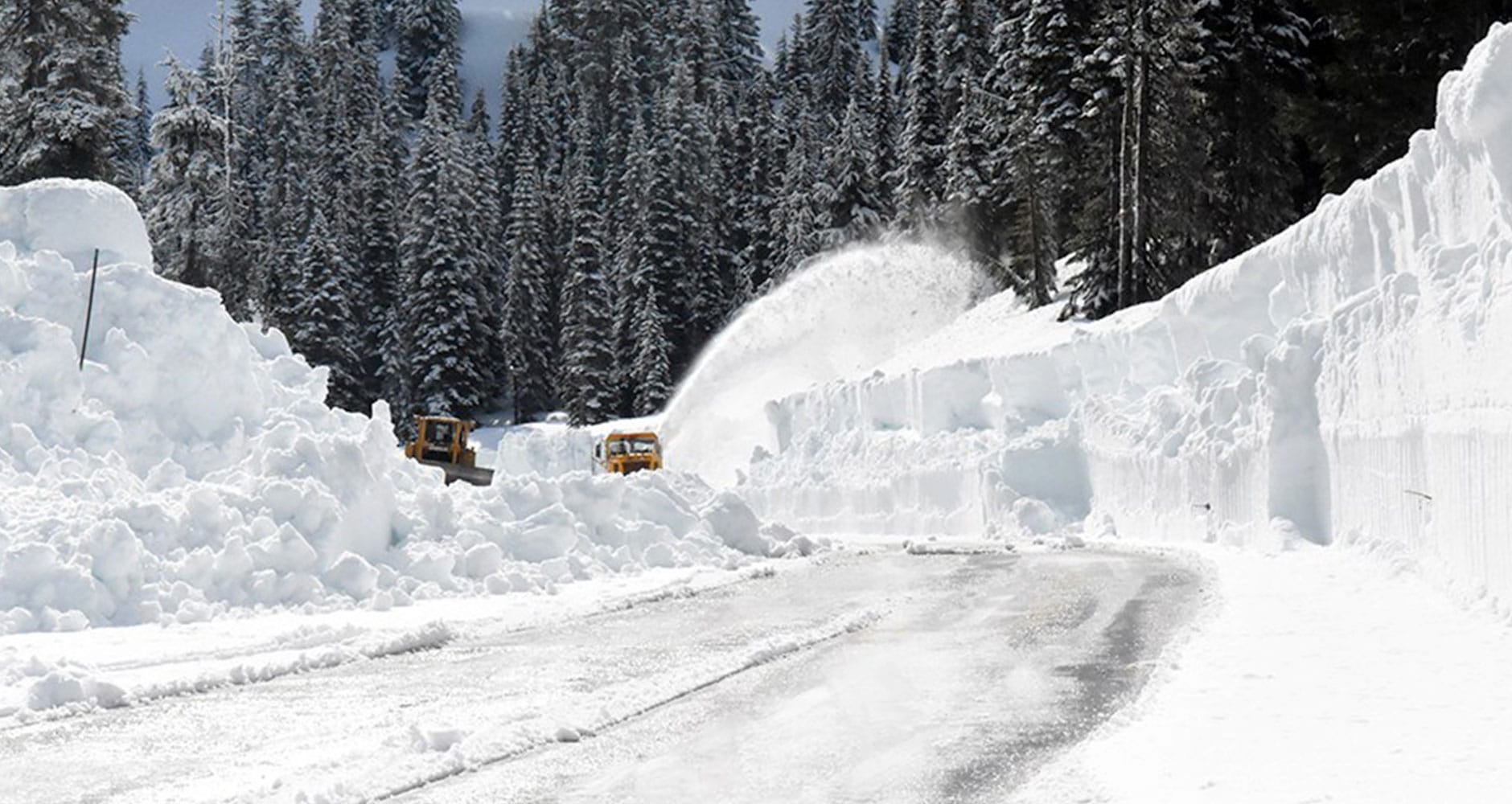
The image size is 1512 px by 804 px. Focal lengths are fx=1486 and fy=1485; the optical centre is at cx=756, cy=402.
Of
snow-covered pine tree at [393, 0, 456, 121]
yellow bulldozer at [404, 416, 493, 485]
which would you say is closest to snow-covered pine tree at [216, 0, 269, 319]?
snow-covered pine tree at [393, 0, 456, 121]

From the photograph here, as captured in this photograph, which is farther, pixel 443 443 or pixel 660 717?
pixel 443 443

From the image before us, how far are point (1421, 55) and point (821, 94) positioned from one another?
90.9 m

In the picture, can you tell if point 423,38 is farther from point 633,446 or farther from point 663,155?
point 633,446

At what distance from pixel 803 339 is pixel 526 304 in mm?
33137

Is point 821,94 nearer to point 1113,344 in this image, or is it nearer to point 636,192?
point 636,192

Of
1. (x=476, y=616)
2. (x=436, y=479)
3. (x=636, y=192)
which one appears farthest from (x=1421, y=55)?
(x=636, y=192)

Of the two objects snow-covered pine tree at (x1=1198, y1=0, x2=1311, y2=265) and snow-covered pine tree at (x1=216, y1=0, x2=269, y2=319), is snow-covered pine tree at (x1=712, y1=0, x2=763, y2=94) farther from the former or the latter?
snow-covered pine tree at (x1=1198, y1=0, x2=1311, y2=265)

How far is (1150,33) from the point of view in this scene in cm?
3412

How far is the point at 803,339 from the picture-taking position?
49031 millimetres

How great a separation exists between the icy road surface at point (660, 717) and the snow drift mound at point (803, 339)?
28.8 metres

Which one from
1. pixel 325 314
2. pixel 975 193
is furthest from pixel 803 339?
pixel 325 314

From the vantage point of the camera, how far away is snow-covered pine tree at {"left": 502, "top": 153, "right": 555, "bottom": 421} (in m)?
77.9

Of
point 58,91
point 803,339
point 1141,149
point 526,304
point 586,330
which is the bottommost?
point 803,339

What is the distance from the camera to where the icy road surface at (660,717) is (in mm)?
6445
